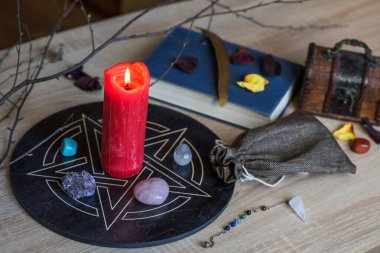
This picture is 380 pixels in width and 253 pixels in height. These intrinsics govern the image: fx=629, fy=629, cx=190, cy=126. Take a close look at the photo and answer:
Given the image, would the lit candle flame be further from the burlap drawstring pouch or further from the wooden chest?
the wooden chest

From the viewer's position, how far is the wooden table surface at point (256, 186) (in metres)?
0.78

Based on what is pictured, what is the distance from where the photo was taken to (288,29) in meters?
1.26

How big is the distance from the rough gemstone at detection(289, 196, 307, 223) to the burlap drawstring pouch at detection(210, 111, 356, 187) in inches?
1.5

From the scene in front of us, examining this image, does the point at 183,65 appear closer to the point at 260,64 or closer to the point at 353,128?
the point at 260,64

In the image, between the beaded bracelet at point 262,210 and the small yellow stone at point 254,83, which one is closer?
the beaded bracelet at point 262,210

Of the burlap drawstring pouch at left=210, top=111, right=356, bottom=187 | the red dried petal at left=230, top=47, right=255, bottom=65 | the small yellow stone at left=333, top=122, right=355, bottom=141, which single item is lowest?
the small yellow stone at left=333, top=122, right=355, bottom=141

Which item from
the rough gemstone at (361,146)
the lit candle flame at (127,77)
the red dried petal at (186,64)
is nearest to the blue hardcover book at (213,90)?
the red dried petal at (186,64)

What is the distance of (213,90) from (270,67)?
124mm

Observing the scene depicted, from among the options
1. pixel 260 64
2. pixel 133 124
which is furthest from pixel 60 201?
pixel 260 64

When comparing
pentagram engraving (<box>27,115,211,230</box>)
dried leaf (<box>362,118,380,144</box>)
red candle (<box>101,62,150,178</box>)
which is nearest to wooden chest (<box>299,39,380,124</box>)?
dried leaf (<box>362,118,380,144</box>)

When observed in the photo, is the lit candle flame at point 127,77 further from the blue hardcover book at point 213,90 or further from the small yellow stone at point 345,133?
the small yellow stone at point 345,133

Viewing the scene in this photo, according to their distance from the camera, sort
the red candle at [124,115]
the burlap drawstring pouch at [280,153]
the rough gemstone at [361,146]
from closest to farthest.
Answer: the red candle at [124,115] → the burlap drawstring pouch at [280,153] → the rough gemstone at [361,146]

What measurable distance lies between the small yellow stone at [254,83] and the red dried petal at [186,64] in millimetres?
81

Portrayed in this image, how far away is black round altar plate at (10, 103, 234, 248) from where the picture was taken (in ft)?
2.53
